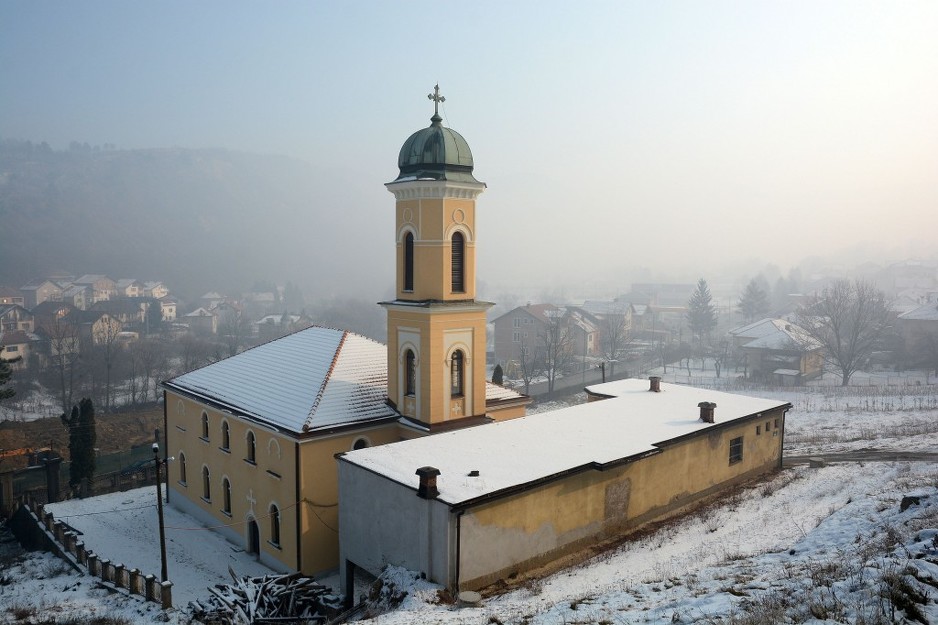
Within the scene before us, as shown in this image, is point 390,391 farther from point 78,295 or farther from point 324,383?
point 78,295

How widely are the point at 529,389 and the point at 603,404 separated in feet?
108

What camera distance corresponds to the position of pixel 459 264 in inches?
850

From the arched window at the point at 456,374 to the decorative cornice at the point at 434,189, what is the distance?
5.37 m

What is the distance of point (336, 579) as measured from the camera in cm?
2023

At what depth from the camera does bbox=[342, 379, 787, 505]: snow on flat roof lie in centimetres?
1617

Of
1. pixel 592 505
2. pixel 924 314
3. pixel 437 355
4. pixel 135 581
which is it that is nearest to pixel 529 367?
pixel 437 355

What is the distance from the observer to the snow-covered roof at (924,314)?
65.4m

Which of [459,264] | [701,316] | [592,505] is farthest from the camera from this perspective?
[701,316]

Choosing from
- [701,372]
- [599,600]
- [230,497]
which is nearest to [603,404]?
[599,600]

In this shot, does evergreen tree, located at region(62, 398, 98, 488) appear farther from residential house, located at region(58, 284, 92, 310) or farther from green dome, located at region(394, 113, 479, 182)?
residential house, located at region(58, 284, 92, 310)

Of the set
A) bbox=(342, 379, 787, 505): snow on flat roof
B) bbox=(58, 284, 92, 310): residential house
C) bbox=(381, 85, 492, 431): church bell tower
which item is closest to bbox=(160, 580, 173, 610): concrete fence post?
bbox=(342, 379, 787, 505): snow on flat roof

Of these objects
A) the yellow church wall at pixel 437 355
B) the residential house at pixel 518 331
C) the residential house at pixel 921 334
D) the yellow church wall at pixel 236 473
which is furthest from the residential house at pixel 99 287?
the residential house at pixel 921 334

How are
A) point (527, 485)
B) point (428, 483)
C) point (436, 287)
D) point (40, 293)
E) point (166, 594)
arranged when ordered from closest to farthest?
point (428, 483), point (527, 485), point (166, 594), point (436, 287), point (40, 293)

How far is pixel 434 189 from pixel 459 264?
2.73 metres
